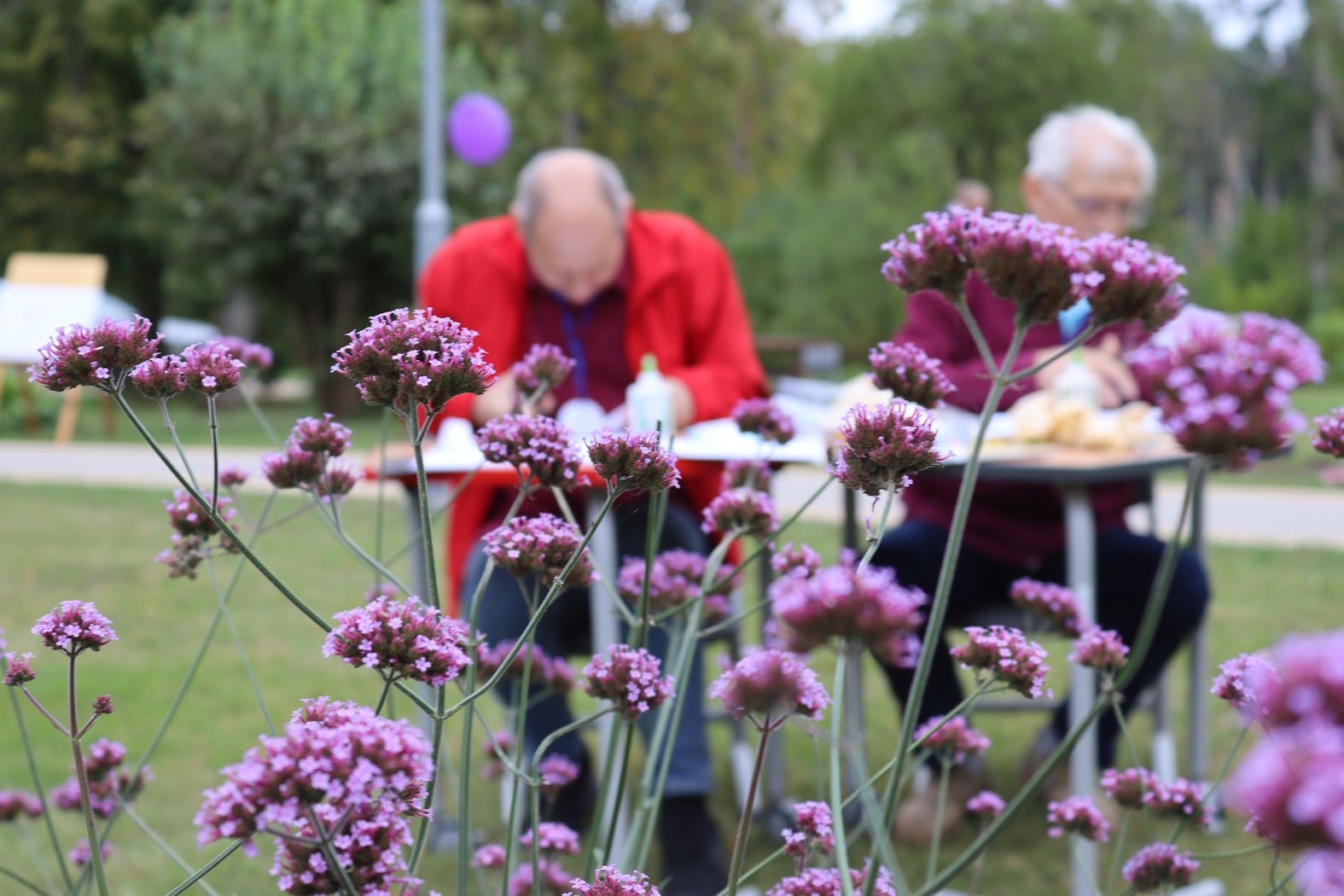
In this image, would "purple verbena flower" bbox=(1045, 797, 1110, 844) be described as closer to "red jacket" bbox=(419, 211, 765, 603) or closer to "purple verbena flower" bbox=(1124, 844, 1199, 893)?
"purple verbena flower" bbox=(1124, 844, 1199, 893)

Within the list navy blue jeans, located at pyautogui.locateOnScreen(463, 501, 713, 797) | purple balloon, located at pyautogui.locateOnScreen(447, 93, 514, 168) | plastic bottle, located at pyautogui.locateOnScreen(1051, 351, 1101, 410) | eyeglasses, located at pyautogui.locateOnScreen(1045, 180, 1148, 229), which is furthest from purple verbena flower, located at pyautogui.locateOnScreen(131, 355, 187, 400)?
purple balloon, located at pyautogui.locateOnScreen(447, 93, 514, 168)

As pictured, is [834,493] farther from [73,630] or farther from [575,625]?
[73,630]

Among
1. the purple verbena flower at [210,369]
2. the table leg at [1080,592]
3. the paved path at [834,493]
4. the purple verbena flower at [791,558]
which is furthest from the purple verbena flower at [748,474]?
the paved path at [834,493]

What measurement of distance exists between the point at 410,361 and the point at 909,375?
55cm

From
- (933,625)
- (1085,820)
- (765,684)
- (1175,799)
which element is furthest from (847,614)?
(1085,820)

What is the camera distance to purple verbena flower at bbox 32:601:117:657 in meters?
0.89

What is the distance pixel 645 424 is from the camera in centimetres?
279

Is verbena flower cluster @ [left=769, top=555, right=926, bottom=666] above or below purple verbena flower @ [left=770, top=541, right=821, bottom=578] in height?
above

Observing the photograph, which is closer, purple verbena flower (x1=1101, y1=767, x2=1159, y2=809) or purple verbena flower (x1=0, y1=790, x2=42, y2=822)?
purple verbena flower (x1=1101, y1=767, x2=1159, y2=809)

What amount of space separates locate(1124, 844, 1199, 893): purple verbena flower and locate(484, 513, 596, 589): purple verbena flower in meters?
0.52

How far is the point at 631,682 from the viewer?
1064mm

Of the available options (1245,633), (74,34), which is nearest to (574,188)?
(1245,633)

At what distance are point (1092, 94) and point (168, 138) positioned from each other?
2243cm


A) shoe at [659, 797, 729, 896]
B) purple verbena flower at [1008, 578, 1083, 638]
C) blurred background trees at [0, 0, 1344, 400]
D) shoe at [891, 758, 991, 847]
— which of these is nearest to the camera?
purple verbena flower at [1008, 578, 1083, 638]
